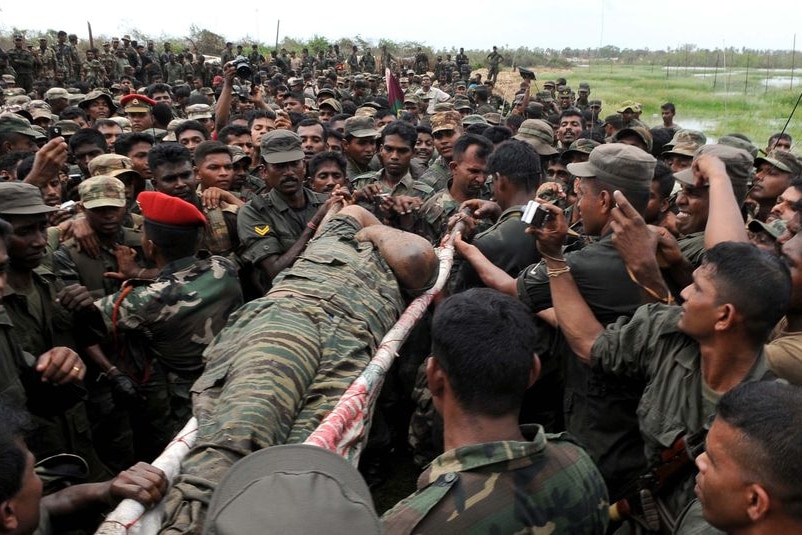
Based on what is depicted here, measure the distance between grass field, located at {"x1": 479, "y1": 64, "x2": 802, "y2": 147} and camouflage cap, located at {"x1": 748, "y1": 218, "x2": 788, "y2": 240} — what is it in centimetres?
1704

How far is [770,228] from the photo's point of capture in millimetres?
3258

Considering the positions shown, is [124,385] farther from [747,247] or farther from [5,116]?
[5,116]

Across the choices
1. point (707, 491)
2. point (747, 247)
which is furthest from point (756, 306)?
point (707, 491)

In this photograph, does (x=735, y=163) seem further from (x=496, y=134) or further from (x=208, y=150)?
(x=208, y=150)

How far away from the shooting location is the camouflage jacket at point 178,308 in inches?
129

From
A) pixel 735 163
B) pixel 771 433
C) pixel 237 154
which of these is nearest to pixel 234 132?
pixel 237 154

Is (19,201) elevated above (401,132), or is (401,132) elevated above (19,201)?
(401,132)

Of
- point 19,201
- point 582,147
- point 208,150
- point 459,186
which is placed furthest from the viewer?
point 582,147

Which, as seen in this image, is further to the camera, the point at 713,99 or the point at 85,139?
the point at 713,99

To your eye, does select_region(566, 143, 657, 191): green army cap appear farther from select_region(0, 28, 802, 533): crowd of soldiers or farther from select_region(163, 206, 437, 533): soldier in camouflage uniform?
select_region(163, 206, 437, 533): soldier in camouflage uniform

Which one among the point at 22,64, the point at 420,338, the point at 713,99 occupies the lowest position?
the point at 420,338

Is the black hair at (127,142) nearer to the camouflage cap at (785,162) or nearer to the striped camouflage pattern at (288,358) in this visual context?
the striped camouflage pattern at (288,358)

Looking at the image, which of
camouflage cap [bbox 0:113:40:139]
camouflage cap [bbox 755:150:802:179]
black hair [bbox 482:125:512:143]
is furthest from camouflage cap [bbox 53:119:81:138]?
camouflage cap [bbox 755:150:802:179]

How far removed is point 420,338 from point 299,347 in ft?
5.08
